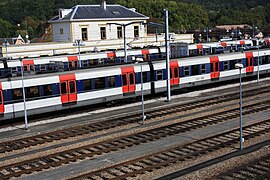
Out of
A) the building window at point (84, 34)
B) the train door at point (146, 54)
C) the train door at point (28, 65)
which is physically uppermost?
the building window at point (84, 34)

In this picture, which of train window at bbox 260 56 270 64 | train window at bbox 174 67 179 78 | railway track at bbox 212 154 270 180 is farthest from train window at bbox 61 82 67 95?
train window at bbox 260 56 270 64

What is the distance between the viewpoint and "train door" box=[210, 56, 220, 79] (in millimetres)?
34281

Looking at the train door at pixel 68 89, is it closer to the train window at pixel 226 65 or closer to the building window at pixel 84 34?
the train window at pixel 226 65

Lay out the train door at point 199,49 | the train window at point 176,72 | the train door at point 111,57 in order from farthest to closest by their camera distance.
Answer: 1. the train door at point 199,49
2. the train door at point 111,57
3. the train window at point 176,72

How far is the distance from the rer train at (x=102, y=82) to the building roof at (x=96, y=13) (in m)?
27.6


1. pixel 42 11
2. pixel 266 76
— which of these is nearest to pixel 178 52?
pixel 266 76

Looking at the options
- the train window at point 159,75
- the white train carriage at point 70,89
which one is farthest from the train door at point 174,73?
the white train carriage at point 70,89

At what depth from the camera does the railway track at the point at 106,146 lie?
16.4 metres

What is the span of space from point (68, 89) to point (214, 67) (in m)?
13.8

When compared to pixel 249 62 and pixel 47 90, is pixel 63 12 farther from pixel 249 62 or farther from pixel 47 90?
pixel 47 90

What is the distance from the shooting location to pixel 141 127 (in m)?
22.1

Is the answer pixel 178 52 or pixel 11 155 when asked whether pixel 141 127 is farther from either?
pixel 178 52

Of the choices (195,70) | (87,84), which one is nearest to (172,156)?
(87,84)

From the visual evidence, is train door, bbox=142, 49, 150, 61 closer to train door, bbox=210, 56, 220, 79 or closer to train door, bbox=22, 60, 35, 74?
train door, bbox=210, 56, 220, 79
